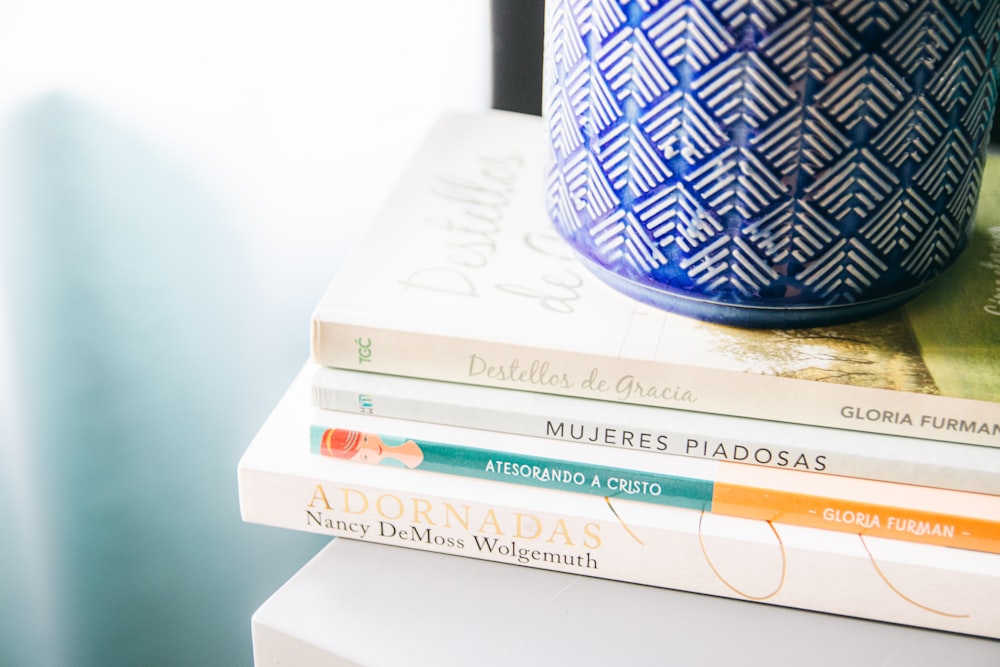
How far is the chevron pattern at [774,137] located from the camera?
1.09 ft

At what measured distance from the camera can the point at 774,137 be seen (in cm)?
35

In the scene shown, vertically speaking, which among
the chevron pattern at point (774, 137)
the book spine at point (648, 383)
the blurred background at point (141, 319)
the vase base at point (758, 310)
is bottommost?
the blurred background at point (141, 319)

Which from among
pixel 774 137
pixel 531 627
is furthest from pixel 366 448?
pixel 774 137

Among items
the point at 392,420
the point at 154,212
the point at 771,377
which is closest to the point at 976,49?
the point at 771,377

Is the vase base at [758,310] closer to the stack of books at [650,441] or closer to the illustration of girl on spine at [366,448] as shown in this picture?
the stack of books at [650,441]

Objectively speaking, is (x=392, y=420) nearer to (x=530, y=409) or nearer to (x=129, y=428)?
(x=530, y=409)

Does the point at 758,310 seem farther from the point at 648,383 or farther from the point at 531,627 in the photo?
the point at 531,627

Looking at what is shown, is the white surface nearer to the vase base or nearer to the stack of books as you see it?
the stack of books

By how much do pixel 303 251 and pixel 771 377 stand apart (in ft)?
1.58

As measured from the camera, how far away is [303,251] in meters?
0.78

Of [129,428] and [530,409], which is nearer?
[530,409]

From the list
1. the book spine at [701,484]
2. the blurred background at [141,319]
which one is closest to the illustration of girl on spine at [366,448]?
the book spine at [701,484]

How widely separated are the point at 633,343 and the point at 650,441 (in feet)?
0.13

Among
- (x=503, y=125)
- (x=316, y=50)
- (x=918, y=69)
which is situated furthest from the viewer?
(x=316, y=50)
